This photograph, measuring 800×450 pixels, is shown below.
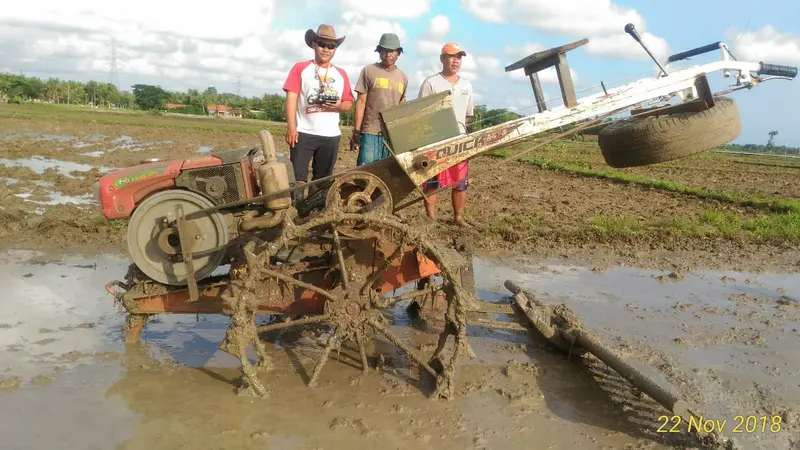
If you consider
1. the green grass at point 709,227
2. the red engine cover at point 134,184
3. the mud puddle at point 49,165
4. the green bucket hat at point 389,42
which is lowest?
the green grass at point 709,227

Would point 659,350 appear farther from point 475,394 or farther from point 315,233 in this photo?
point 315,233

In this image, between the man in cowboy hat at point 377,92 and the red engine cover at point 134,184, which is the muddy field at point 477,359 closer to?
the red engine cover at point 134,184

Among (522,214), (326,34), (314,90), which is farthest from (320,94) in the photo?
(522,214)

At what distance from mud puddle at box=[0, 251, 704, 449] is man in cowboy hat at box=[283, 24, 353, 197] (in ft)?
5.29

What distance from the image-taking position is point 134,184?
13.9ft

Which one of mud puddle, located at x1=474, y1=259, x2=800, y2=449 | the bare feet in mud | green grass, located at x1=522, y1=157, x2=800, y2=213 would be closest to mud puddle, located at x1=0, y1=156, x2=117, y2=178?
the bare feet in mud

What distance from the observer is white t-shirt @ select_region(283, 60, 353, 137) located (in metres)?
5.21

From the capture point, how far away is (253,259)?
148 inches

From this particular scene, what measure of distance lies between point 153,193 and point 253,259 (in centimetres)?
111

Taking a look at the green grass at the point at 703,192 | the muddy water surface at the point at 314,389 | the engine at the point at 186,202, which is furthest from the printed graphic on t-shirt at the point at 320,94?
the green grass at the point at 703,192

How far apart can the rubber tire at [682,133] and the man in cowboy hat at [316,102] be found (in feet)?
7.97

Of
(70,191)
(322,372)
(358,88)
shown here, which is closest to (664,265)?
(358,88)

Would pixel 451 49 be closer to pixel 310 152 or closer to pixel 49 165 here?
pixel 310 152

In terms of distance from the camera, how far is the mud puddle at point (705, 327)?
4102 mm
